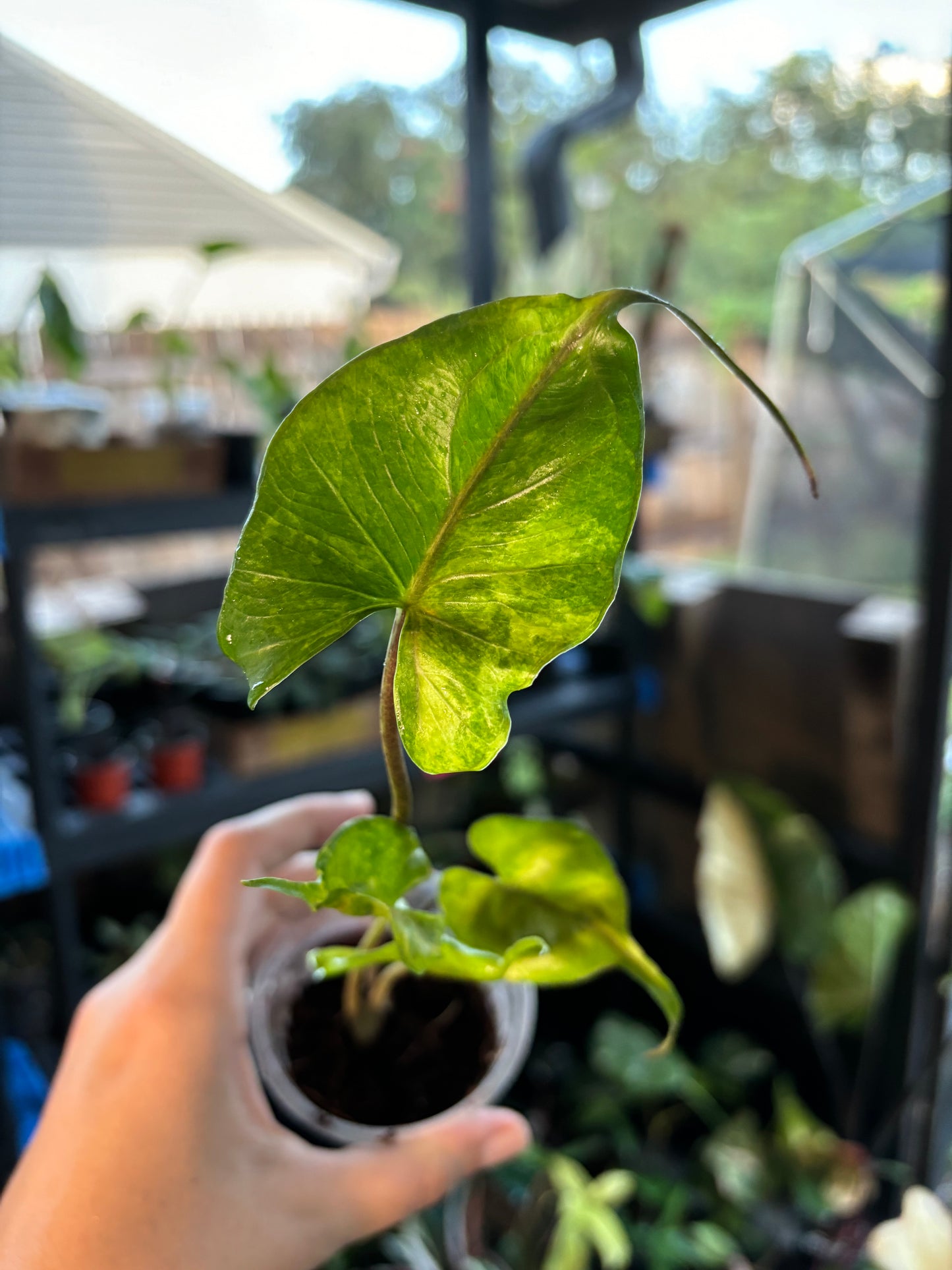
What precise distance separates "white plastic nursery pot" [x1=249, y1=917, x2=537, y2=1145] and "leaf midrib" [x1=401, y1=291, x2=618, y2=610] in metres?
0.24

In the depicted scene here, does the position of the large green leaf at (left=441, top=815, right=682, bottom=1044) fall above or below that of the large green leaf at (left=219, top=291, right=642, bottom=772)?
below

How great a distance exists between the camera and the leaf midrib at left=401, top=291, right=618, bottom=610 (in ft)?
0.75

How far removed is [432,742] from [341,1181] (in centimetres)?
27

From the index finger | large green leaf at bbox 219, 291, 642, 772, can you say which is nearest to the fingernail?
the index finger

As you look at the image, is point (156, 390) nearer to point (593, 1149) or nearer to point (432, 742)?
point (432, 742)

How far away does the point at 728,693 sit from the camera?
1.44m

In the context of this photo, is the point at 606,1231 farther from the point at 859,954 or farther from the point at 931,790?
the point at 931,790

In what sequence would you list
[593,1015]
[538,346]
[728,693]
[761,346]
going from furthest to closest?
1. [593,1015]
2. [728,693]
3. [761,346]
4. [538,346]

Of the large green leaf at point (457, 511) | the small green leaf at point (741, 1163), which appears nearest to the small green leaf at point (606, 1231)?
the small green leaf at point (741, 1163)

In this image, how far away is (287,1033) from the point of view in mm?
452

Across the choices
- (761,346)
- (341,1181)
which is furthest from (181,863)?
(761,346)

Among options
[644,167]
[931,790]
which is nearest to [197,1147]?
[931,790]

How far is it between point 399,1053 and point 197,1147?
0.10 meters

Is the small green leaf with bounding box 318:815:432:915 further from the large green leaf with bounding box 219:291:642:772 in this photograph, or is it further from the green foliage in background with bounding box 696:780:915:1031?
the green foliage in background with bounding box 696:780:915:1031
